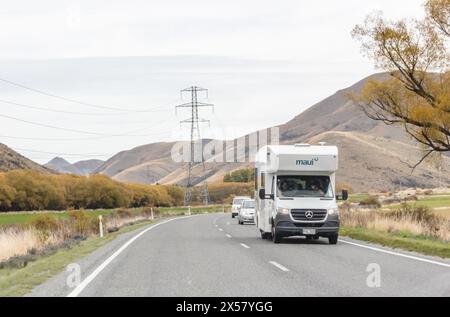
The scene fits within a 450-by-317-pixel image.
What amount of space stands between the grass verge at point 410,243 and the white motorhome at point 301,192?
1738mm

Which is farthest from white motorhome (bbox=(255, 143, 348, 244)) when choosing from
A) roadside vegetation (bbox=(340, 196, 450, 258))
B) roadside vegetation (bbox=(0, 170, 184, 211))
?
roadside vegetation (bbox=(0, 170, 184, 211))

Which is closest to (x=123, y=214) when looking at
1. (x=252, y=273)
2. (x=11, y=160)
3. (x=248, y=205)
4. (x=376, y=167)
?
(x=248, y=205)

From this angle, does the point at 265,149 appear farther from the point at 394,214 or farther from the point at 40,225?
the point at 40,225

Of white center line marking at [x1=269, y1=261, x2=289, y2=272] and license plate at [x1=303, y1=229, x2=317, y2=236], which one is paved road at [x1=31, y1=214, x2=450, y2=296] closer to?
white center line marking at [x1=269, y1=261, x2=289, y2=272]

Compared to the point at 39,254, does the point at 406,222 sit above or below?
above

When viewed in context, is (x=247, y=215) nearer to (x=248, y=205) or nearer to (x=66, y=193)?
(x=248, y=205)

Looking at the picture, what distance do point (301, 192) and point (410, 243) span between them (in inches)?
156

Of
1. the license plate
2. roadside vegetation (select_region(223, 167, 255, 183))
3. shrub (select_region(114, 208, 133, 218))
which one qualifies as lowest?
shrub (select_region(114, 208, 133, 218))

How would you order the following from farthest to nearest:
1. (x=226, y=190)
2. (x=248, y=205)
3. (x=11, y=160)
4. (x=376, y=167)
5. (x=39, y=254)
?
(x=226, y=190) < (x=376, y=167) < (x=11, y=160) < (x=248, y=205) < (x=39, y=254)

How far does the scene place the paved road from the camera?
11219 millimetres

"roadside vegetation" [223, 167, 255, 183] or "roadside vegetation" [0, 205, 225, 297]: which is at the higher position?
"roadside vegetation" [223, 167, 255, 183]

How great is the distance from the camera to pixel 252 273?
13781mm

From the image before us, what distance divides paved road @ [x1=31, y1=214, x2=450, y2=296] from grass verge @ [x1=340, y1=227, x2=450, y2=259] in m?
1.13
